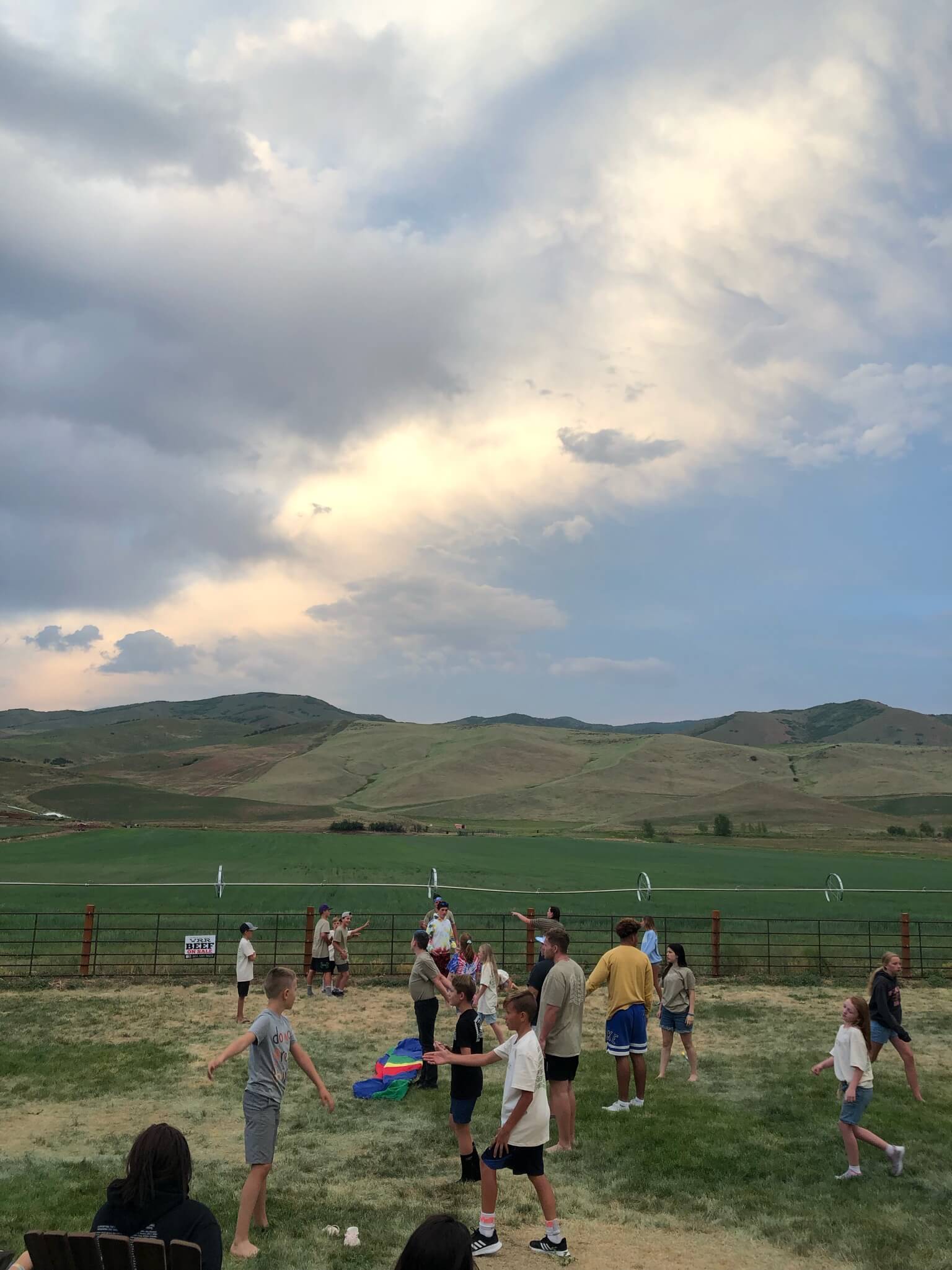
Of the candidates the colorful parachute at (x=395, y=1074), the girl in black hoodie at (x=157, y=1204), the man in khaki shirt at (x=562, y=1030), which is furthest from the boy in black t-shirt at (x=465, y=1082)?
the girl in black hoodie at (x=157, y=1204)

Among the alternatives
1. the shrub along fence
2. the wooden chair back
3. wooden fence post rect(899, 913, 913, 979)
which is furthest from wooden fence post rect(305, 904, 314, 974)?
the wooden chair back

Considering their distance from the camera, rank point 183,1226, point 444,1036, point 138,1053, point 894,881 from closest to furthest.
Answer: point 183,1226
point 138,1053
point 444,1036
point 894,881

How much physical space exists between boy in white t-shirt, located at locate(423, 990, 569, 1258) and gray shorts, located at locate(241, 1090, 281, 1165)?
1.41 meters

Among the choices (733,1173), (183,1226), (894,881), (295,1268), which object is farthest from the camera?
(894,881)

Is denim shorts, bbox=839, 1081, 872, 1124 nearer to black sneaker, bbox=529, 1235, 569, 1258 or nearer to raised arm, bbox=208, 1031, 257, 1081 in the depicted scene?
black sneaker, bbox=529, 1235, 569, 1258

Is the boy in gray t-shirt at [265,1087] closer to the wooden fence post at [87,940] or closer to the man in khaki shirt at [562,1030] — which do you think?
the man in khaki shirt at [562,1030]

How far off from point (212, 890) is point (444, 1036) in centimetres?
1880

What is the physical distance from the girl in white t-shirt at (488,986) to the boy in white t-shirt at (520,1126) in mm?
5132

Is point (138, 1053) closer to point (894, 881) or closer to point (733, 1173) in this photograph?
point (733, 1173)

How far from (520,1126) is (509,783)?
119 m

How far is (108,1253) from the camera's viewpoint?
137 inches

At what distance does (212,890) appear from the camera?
3048cm

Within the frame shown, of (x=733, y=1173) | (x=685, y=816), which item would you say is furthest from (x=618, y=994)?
(x=685, y=816)

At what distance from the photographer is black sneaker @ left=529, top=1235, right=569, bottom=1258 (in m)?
6.59
